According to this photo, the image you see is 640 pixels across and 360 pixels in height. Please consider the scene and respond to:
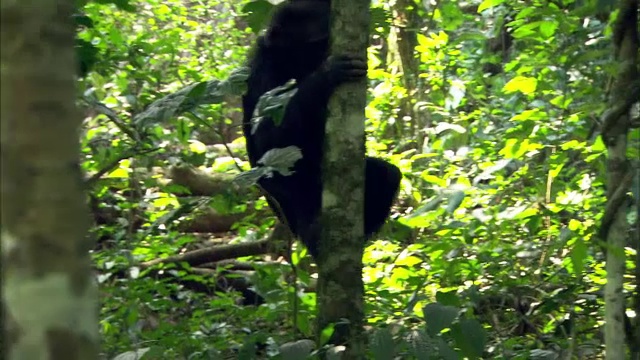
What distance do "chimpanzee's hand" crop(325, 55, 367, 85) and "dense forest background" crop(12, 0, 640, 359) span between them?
32 centimetres

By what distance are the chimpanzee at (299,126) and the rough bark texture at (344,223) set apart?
44.8 inches

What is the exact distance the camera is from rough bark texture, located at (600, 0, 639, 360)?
94.6 inches

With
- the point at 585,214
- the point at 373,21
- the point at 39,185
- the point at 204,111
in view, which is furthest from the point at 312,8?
the point at 39,185

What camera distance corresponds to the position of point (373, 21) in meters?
3.48

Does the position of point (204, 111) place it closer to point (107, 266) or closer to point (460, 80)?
point (107, 266)

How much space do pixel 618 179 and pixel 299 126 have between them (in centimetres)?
179

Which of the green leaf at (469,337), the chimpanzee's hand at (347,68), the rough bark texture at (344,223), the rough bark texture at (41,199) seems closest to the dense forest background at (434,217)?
the green leaf at (469,337)

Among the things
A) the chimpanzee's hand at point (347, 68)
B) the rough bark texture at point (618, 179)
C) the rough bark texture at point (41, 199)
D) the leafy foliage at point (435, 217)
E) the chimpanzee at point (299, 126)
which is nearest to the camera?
the rough bark texture at point (41, 199)

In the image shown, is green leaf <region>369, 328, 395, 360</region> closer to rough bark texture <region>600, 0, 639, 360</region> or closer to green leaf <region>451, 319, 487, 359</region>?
green leaf <region>451, 319, 487, 359</region>

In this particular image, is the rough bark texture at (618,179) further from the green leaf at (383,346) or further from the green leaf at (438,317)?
the green leaf at (383,346)

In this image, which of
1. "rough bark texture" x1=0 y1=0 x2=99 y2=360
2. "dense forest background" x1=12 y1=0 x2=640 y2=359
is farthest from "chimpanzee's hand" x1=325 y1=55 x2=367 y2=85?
"rough bark texture" x1=0 y1=0 x2=99 y2=360

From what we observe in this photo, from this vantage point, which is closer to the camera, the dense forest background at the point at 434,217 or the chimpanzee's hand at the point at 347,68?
the chimpanzee's hand at the point at 347,68

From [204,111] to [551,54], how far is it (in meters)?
1.66

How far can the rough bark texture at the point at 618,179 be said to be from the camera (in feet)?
7.88
